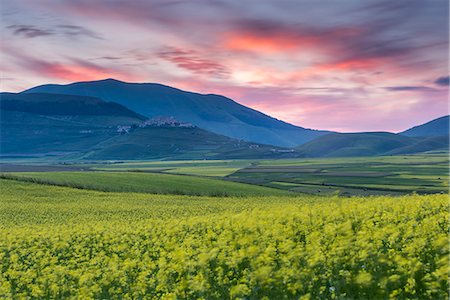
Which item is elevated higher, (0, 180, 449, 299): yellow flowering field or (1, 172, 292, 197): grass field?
(0, 180, 449, 299): yellow flowering field

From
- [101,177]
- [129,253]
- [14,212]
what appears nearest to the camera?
[129,253]

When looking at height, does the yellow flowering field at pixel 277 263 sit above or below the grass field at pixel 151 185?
above

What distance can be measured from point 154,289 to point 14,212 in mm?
36943

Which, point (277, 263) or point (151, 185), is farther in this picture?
point (151, 185)

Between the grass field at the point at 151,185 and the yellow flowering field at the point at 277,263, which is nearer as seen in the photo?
the yellow flowering field at the point at 277,263

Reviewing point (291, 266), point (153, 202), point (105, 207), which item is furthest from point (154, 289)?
point (153, 202)

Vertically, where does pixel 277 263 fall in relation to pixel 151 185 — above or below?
above

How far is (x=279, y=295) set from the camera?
10570 mm

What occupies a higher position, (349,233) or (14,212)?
(349,233)

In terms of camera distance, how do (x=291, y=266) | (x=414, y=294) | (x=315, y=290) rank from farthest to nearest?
(x=291, y=266) < (x=315, y=290) < (x=414, y=294)

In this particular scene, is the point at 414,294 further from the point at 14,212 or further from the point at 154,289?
the point at 14,212

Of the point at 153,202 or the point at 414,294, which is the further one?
the point at 153,202

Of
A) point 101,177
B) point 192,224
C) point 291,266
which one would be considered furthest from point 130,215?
point 101,177

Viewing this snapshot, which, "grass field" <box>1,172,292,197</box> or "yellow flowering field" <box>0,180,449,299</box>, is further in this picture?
"grass field" <box>1,172,292,197</box>
